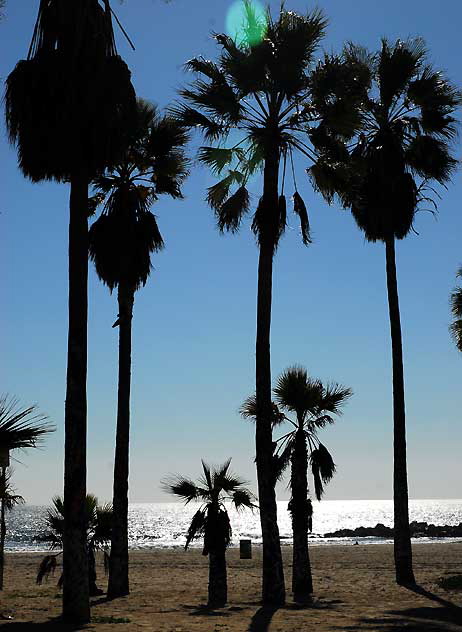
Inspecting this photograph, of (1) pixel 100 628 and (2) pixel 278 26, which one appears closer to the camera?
(1) pixel 100 628

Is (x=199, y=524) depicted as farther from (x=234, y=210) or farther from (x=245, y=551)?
(x=245, y=551)

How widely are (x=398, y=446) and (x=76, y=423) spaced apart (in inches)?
522

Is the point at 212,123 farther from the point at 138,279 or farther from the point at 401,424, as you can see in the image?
the point at 401,424

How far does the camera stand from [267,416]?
69.1ft

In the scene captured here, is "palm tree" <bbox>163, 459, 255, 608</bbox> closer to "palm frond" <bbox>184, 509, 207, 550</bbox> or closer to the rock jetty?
"palm frond" <bbox>184, 509, 207, 550</bbox>

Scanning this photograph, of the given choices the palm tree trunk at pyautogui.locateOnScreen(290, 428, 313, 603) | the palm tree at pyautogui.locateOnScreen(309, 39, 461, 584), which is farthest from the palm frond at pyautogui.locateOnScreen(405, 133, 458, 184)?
the palm tree trunk at pyautogui.locateOnScreen(290, 428, 313, 603)

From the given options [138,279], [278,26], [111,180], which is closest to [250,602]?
[138,279]

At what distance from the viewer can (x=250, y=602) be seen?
21.6m

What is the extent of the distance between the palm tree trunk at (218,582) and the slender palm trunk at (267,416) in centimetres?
151

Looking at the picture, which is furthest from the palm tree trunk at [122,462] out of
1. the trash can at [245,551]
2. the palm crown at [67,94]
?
the trash can at [245,551]

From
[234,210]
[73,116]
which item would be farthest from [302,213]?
[73,116]

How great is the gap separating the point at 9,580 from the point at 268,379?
19.0m

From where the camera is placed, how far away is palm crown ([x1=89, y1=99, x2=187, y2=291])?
23406 millimetres

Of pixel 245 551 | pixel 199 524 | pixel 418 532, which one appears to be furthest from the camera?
pixel 418 532
